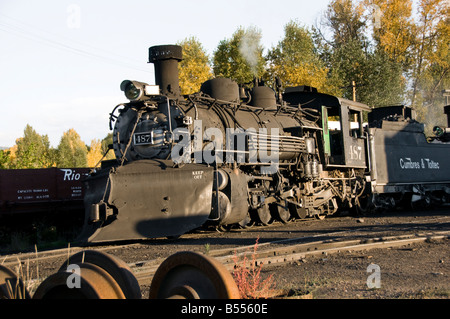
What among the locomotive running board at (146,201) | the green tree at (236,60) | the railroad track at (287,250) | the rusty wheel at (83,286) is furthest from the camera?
the green tree at (236,60)

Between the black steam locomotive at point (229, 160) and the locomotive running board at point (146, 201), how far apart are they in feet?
0.06

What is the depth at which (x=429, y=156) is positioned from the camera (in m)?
18.0

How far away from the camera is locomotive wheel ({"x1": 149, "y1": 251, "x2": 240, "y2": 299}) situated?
9.11 feet

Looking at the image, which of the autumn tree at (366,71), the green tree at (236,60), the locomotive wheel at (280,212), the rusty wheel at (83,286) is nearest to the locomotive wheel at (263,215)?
the locomotive wheel at (280,212)

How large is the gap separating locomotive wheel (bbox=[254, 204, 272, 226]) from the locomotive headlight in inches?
151

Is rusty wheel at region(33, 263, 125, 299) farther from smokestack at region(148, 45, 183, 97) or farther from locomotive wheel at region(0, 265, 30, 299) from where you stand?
smokestack at region(148, 45, 183, 97)

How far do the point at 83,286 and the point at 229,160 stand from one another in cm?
Result: 753

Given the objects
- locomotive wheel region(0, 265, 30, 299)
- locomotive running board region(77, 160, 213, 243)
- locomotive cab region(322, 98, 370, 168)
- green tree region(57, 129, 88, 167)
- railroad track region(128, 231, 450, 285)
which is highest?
green tree region(57, 129, 88, 167)

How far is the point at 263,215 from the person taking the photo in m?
11.6

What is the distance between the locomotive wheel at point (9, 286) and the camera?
10.8ft

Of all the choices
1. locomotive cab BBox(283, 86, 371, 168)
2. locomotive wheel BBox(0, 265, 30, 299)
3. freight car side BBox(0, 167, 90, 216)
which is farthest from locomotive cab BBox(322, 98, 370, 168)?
locomotive wheel BBox(0, 265, 30, 299)

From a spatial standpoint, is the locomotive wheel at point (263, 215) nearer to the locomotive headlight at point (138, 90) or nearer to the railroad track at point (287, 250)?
the railroad track at point (287, 250)

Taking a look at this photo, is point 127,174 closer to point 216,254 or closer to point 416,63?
point 216,254

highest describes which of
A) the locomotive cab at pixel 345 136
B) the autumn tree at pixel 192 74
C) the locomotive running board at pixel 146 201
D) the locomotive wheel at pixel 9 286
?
the autumn tree at pixel 192 74
